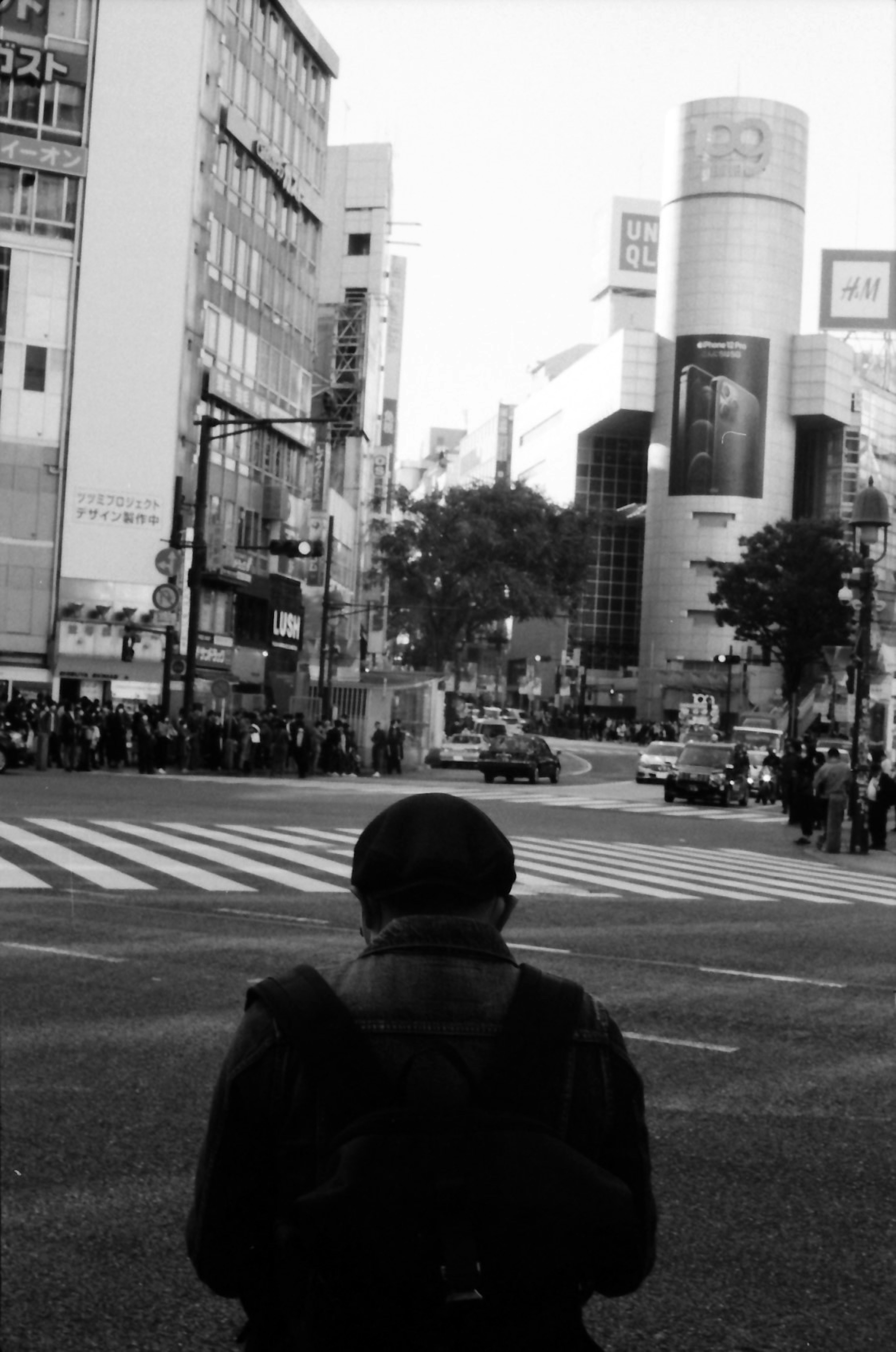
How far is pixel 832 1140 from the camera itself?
7.72 m

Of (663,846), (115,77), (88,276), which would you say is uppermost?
(115,77)

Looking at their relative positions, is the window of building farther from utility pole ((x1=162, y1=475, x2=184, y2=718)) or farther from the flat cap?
the flat cap

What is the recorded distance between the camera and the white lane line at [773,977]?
12625mm

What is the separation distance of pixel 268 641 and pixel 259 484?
241 inches

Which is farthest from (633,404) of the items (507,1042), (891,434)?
(507,1042)

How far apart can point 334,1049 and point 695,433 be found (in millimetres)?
138166

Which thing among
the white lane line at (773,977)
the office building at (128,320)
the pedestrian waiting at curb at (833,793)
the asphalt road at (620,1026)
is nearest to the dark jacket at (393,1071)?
the asphalt road at (620,1026)

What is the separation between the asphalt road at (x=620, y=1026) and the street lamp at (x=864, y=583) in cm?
854

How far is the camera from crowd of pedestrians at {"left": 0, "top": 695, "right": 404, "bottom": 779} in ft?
137

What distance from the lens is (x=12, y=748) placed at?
126ft

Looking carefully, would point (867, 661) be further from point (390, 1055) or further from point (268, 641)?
point (268, 641)

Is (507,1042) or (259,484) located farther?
(259,484)

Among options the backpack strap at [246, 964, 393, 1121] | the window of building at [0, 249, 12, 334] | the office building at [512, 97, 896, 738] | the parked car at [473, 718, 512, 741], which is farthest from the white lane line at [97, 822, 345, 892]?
the office building at [512, 97, 896, 738]

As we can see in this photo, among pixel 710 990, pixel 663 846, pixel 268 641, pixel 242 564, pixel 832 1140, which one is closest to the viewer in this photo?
pixel 832 1140
